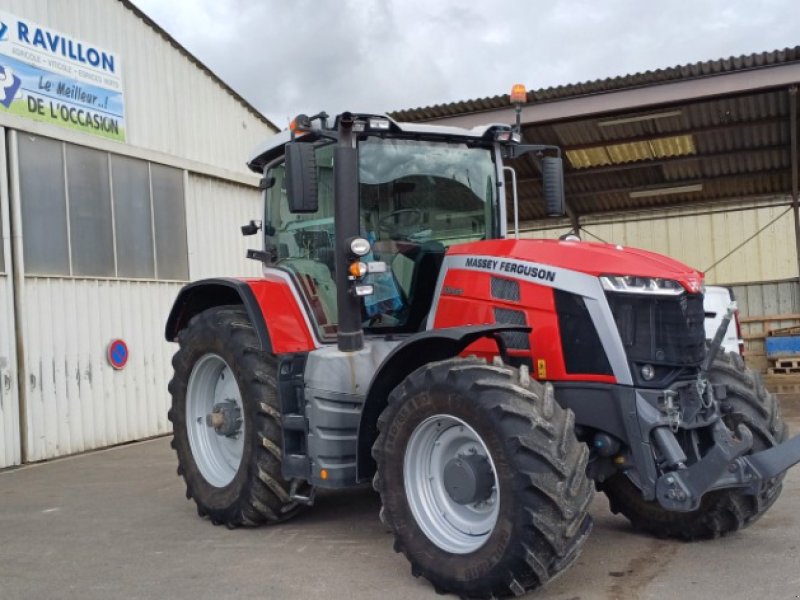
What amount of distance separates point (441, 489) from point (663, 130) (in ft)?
33.9

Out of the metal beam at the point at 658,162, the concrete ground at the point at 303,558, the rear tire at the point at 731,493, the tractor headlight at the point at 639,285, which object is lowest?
the concrete ground at the point at 303,558

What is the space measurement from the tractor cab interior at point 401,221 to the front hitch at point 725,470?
70.4 inches

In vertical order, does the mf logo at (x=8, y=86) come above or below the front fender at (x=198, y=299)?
above

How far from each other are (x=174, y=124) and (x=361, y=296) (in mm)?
7564

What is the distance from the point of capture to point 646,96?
36.9ft

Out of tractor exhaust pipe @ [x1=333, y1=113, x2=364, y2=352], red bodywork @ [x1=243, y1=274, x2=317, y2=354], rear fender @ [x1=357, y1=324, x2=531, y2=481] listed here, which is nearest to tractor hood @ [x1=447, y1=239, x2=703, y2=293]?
rear fender @ [x1=357, y1=324, x2=531, y2=481]

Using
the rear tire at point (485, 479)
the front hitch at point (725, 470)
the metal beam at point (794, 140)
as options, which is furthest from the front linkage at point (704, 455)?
the metal beam at point (794, 140)

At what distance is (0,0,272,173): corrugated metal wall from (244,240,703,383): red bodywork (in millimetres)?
6516

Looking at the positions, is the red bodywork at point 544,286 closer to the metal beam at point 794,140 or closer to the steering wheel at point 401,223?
the steering wheel at point 401,223

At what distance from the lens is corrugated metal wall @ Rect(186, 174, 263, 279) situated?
11933 millimetres

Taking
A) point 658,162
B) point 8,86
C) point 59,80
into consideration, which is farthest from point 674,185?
point 8,86

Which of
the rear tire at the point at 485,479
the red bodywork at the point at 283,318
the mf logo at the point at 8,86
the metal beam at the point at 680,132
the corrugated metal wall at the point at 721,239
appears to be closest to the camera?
the rear tire at the point at 485,479

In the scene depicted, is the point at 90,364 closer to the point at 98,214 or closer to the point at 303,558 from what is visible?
the point at 98,214

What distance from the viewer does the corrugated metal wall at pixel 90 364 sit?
9328mm
